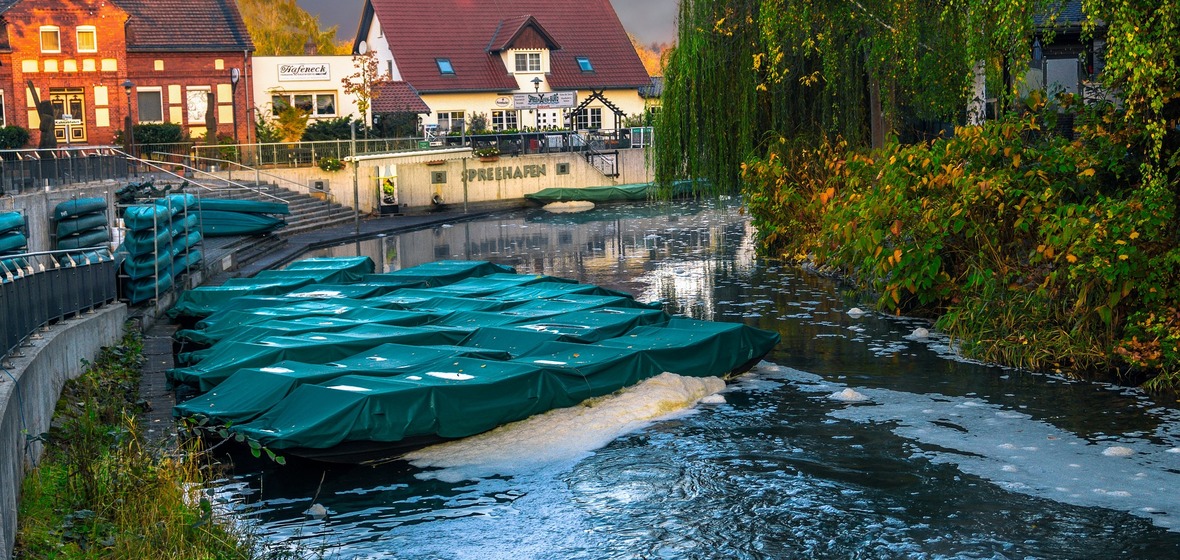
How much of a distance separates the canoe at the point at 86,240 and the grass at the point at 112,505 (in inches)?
411

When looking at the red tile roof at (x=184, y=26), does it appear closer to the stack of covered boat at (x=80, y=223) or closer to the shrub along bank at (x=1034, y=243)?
the stack of covered boat at (x=80, y=223)

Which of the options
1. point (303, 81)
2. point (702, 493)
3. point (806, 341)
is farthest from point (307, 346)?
point (303, 81)

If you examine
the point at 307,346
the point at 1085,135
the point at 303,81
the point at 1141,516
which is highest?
the point at 303,81

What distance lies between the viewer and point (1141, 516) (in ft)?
39.5

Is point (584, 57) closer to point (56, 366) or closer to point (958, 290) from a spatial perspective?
point (958, 290)

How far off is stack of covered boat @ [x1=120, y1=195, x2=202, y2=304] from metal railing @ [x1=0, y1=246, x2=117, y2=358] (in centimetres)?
276

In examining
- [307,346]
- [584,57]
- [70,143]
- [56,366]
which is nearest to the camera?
[56,366]

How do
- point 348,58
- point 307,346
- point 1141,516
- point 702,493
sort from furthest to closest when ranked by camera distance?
point 348,58 < point 307,346 < point 702,493 < point 1141,516

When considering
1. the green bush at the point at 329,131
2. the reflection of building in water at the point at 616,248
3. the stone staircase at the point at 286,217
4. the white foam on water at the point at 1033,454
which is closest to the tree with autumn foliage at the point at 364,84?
the green bush at the point at 329,131

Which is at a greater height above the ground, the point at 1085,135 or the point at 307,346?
the point at 1085,135

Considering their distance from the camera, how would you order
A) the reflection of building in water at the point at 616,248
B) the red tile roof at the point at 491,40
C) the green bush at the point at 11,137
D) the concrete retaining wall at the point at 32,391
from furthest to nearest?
the red tile roof at the point at 491,40, the green bush at the point at 11,137, the reflection of building in water at the point at 616,248, the concrete retaining wall at the point at 32,391

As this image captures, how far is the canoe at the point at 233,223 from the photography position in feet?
123

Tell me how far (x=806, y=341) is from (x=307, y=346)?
8645mm

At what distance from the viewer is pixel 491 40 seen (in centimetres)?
6744
